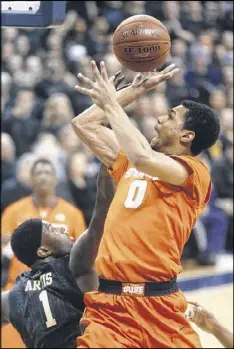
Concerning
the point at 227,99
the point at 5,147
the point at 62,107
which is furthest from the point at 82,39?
the point at 5,147

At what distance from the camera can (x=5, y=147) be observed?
8.31 m

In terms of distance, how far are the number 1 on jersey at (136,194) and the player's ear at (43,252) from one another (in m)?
0.78

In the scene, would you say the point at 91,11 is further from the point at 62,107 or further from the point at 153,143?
the point at 153,143

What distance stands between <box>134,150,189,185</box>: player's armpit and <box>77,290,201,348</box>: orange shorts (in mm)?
574

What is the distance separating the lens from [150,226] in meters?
3.93

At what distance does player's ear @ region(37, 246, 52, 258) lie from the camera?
15.0ft

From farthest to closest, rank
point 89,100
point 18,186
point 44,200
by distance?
point 89,100 → point 18,186 → point 44,200

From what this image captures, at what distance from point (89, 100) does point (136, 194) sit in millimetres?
6963

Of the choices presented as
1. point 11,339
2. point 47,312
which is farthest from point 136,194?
point 11,339

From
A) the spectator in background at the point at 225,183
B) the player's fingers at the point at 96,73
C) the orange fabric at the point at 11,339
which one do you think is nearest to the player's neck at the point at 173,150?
the player's fingers at the point at 96,73

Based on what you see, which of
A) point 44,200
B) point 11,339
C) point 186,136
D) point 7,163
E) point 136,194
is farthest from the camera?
point 7,163

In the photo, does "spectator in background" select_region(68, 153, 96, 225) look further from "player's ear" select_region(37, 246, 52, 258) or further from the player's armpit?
the player's armpit

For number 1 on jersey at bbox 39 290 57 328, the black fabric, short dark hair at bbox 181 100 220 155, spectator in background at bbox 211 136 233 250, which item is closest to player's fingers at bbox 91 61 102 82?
short dark hair at bbox 181 100 220 155

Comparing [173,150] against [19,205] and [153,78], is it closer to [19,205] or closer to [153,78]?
[153,78]
